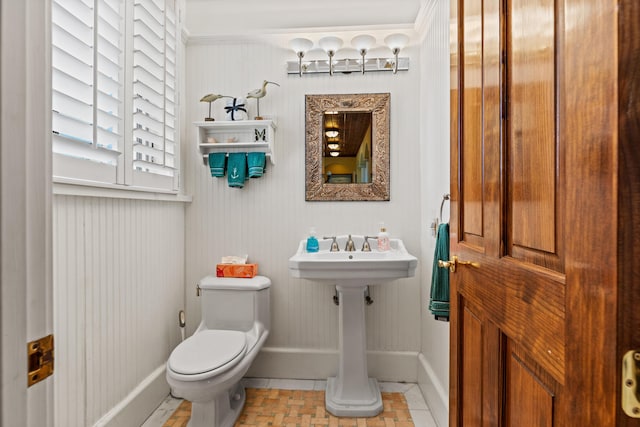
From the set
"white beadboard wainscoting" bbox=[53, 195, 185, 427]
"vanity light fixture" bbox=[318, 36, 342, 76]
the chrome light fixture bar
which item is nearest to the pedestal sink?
"white beadboard wainscoting" bbox=[53, 195, 185, 427]

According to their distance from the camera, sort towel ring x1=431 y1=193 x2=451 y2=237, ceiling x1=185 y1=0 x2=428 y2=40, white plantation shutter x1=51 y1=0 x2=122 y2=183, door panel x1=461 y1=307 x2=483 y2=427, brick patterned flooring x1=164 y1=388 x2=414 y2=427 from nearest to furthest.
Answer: door panel x1=461 y1=307 x2=483 y2=427 → white plantation shutter x1=51 y1=0 x2=122 y2=183 → towel ring x1=431 y1=193 x2=451 y2=237 → brick patterned flooring x1=164 y1=388 x2=414 y2=427 → ceiling x1=185 y1=0 x2=428 y2=40

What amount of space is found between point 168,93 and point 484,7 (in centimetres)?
172

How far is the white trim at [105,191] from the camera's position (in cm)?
122

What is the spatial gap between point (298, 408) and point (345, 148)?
1.58 m

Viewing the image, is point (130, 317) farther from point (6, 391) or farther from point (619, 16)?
point (619, 16)

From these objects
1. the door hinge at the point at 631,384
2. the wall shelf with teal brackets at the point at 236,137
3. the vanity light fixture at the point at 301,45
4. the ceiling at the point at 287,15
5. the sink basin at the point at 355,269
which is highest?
the ceiling at the point at 287,15

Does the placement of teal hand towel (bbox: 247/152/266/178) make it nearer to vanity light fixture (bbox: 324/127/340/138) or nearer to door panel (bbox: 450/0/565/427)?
vanity light fixture (bbox: 324/127/340/138)

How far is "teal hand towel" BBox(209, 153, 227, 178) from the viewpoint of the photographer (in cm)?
216

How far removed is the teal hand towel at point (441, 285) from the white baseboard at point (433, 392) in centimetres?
49

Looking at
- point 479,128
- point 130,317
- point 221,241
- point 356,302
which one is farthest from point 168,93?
point 479,128

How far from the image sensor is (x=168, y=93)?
1.98 metres

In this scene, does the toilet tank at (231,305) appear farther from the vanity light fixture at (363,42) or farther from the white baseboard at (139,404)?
the vanity light fixture at (363,42)

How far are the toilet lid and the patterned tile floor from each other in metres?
0.44

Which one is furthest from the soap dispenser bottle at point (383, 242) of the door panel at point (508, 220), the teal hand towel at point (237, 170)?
the door panel at point (508, 220)
